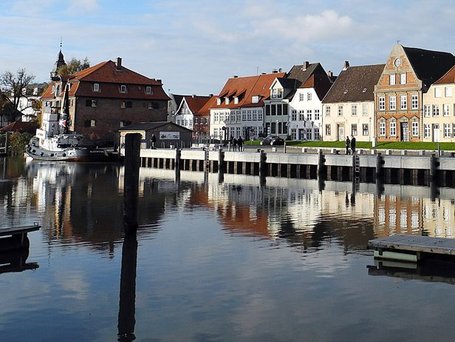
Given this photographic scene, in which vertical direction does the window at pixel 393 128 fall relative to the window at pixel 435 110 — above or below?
below

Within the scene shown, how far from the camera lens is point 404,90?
78.5 metres

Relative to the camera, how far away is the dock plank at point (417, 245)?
17.2 m

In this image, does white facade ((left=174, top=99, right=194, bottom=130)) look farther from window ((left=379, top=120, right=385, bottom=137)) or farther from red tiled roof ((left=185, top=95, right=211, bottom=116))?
window ((left=379, top=120, right=385, bottom=137))

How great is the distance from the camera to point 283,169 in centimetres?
5481

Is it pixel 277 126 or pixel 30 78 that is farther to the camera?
pixel 30 78

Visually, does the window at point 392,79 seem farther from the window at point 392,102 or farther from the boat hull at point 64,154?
the boat hull at point 64,154

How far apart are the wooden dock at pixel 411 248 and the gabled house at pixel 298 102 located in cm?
7236

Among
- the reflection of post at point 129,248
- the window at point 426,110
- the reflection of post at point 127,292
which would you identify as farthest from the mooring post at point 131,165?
the window at point 426,110

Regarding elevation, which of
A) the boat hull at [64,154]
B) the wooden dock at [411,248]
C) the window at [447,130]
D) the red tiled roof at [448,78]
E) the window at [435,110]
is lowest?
the wooden dock at [411,248]

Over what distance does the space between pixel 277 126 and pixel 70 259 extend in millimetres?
79635

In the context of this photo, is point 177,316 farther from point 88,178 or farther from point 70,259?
point 88,178

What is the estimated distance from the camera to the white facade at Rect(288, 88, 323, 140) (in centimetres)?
9044

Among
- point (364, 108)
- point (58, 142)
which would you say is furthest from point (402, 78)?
point (58, 142)

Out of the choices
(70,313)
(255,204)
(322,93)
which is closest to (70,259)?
(70,313)
